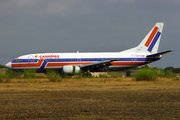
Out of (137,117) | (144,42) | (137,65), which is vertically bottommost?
(137,117)

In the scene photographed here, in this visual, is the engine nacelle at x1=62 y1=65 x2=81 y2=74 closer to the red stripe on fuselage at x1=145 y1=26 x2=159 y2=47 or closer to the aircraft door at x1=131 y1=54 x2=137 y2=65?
the aircraft door at x1=131 y1=54 x2=137 y2=65

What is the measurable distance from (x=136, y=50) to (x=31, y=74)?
46.9ft

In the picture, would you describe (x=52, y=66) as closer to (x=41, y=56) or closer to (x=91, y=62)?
(x=41, y=56)

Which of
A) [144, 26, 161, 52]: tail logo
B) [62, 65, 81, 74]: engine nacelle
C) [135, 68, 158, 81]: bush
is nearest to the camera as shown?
[135, 68, 158, 81]: bush

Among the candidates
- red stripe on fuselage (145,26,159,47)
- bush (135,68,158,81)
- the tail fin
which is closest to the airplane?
the tail fin

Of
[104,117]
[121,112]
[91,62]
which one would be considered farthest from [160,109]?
[91,62]

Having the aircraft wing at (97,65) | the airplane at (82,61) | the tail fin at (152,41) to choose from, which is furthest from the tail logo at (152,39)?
the aircraft wing at (97,65)

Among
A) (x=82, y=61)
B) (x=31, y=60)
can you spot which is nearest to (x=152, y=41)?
(x=82, y=61)

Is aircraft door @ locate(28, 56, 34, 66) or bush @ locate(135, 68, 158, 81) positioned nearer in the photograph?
bush @ locate(135, 68, 158, 81)

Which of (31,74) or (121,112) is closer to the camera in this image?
(121,112)

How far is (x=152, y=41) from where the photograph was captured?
37.4 m

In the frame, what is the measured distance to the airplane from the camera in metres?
34.1

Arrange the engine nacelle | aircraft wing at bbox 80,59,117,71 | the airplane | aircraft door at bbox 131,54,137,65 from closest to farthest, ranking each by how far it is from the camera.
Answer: the engine nacelle, aircraft wing at bbox 80,59,117,71, the airplane, aircraft door at bbox 131,54,137,65

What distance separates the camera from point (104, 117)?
8.44 metres
